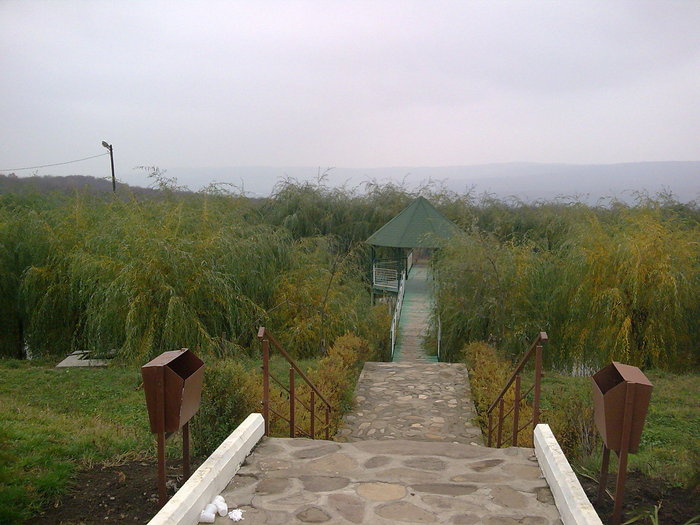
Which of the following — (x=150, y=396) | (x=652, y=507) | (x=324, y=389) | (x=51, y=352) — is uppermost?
(x=150, y=396)

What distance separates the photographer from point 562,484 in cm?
323

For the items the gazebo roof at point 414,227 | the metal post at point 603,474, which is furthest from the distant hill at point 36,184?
the metal post at point 603,474

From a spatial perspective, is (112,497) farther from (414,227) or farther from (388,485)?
(414,227)

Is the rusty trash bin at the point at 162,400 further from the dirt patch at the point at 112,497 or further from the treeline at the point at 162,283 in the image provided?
the treeline at the point at 162,283

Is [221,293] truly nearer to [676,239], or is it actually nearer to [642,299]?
[642,299]

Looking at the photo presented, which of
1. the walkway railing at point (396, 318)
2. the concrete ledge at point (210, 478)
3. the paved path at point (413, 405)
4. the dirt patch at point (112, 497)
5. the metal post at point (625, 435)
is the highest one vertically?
the metal post at point (625, 435)

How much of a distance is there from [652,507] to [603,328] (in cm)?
616

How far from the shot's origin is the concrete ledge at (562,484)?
2.87 meters

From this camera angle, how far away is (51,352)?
36.1ft

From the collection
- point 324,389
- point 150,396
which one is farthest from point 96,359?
point 150,396

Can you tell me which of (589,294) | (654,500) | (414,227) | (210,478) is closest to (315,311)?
(589,294)

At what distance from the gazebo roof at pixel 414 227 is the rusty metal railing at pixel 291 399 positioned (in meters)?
10.00

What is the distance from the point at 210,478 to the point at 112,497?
0.76 meters

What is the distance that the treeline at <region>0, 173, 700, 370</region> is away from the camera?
8500mm
